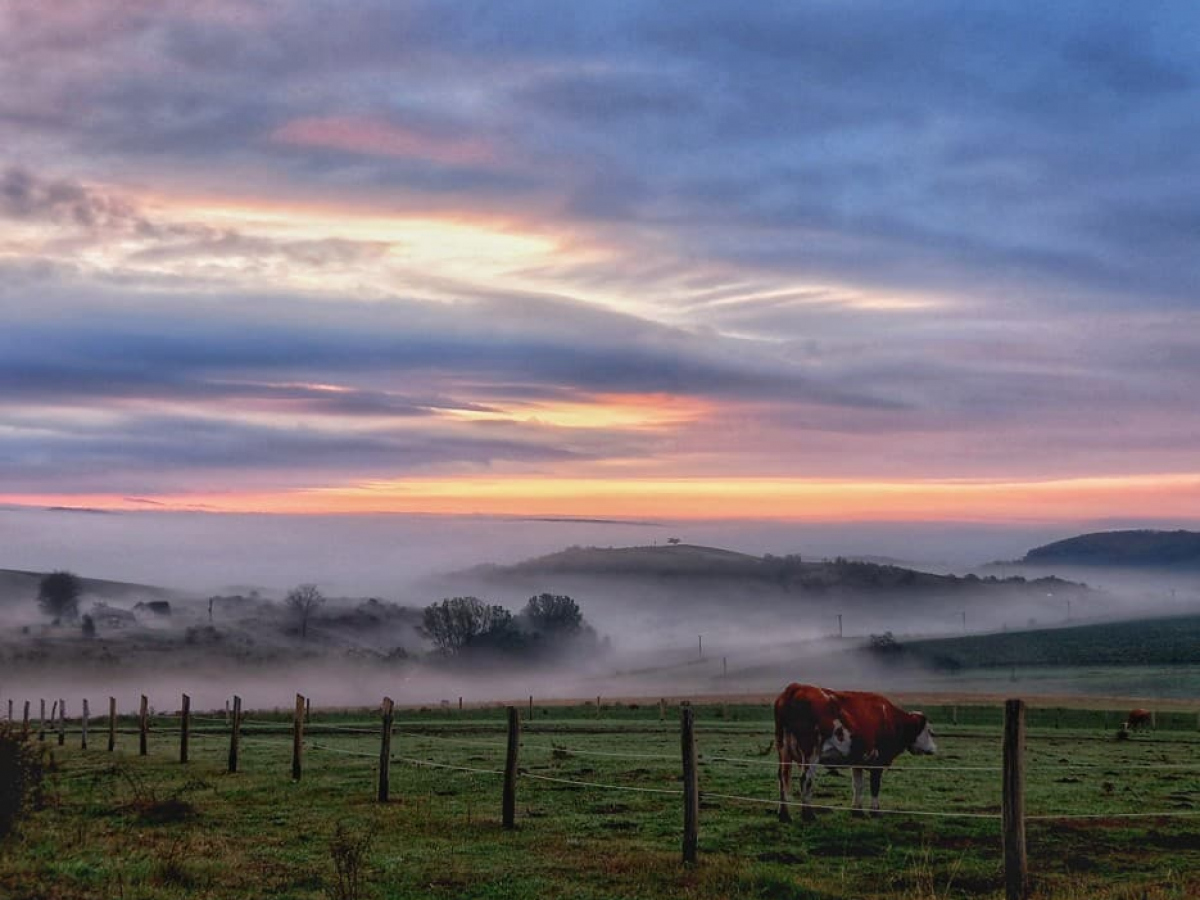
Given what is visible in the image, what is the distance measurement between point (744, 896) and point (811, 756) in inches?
356

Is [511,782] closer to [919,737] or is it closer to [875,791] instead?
[875,791]

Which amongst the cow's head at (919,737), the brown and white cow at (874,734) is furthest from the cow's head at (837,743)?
the cow's head at (919,737)

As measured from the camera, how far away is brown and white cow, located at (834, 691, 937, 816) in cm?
2569

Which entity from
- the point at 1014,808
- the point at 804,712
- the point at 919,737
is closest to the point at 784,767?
the point at 804,712

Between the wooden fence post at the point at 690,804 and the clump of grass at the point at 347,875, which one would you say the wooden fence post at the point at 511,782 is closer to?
the clump of grass at the point at 347,875

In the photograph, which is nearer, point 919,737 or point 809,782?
point 809,782

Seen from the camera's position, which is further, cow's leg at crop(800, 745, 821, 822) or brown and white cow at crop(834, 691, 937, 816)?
brown and white cow at crop(834, 691, 937, 816)

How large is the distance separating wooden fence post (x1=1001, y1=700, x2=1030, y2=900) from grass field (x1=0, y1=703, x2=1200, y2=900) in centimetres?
89

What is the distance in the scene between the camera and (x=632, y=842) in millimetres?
21406

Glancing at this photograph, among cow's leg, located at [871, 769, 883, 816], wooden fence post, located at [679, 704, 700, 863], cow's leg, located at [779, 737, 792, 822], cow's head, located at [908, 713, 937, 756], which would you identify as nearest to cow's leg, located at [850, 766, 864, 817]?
cow's leg, located at [871, 769, 883, 816]

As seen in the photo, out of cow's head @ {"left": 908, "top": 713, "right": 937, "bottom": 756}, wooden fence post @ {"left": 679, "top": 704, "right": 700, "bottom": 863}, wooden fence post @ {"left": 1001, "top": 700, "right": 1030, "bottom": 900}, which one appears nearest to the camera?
wooden fence post @ {"left": 1001, "top": 700, "right": 1030, "bottom": 900}

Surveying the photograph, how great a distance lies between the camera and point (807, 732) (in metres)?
25.5

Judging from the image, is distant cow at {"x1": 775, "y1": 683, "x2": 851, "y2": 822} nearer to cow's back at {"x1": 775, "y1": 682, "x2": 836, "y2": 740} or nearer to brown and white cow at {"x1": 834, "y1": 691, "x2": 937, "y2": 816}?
cow's back at {"x1": 775, "y1": 682, "x2": 836, "y2": 740}

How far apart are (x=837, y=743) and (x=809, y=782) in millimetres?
1161
